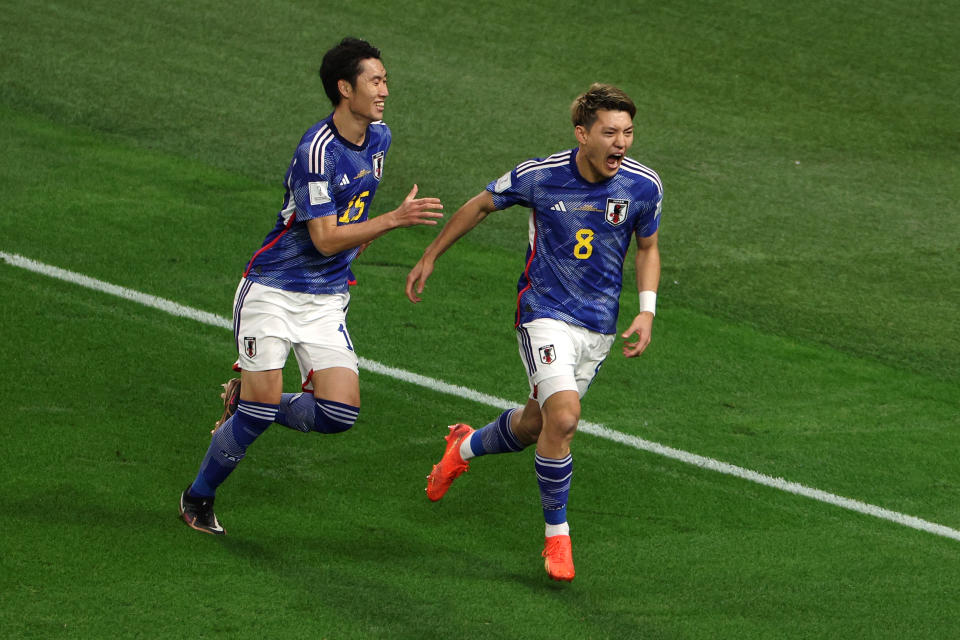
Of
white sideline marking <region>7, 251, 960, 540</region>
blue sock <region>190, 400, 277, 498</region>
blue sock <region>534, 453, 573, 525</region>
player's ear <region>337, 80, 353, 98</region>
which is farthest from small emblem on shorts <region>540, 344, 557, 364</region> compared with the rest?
white sideline marking <region>7, 251, 960, 540</region>

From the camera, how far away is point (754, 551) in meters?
6.52

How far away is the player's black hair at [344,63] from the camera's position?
626cm

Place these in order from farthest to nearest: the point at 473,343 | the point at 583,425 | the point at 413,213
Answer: the point at 473,343
the point at 583,425
the point at 413,213

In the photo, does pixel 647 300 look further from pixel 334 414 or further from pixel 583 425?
pixel 583 425

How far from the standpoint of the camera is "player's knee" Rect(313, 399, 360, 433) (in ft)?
20.6

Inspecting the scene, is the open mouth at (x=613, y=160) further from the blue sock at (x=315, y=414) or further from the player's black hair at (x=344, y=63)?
the blue sock at (x=315, y=414)

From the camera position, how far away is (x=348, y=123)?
6301mm

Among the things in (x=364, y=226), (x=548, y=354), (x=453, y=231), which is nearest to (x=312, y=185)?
(x=364, y=226)

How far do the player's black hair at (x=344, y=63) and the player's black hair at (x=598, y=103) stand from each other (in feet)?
3.34

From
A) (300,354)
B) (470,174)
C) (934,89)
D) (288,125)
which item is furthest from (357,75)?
(934,89)

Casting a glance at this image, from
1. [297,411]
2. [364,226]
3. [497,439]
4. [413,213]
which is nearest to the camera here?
[413,213]

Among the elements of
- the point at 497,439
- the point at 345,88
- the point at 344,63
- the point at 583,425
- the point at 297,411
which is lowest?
the point at 583,425

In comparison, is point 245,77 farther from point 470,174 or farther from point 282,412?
point 282,412

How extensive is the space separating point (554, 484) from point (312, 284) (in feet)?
4.93
